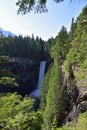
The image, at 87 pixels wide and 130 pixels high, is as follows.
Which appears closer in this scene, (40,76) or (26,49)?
(40,76)

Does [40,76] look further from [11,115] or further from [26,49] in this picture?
[11,115]

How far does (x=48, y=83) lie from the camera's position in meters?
60.3

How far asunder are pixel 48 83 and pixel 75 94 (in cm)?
2945

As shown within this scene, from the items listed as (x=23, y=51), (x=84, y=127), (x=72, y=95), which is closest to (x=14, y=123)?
(x=84, y=127)

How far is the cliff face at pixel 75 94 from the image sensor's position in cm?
2529

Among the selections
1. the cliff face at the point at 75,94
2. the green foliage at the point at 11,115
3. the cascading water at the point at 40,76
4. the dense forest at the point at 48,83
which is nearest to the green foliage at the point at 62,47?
the dense forest at the point at 48,83

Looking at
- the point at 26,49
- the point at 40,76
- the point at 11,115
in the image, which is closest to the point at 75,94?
the point at 11,115

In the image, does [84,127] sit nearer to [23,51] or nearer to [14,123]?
[14,123]

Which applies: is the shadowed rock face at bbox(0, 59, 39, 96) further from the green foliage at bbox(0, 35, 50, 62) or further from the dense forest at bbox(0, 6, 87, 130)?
the green foliage at bbox(0, 35, 50, 62)

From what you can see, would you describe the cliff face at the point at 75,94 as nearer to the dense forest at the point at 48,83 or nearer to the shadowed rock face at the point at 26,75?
the dense forest at the point at 48,83

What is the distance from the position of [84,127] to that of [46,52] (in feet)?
311

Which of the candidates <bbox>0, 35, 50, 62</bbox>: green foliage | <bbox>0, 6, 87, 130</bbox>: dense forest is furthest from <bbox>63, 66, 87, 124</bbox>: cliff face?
<bbox>0, 35, 50, 62</bbox>: green foliage

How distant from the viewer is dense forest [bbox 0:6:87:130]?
9.89 meters

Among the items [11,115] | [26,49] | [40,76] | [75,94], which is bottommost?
[40,76]
